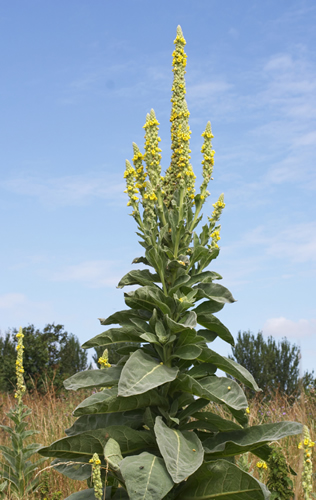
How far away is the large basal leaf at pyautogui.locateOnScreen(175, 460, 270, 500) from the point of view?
313 centimetres

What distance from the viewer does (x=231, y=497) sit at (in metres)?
3.22

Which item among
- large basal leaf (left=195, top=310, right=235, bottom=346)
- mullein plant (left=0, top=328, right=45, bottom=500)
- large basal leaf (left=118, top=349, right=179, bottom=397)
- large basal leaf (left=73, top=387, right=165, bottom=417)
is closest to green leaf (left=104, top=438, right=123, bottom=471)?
large basal leaf (left=73, top=387, right=165, bottom=417)

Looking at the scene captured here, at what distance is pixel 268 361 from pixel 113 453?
15.4 meters

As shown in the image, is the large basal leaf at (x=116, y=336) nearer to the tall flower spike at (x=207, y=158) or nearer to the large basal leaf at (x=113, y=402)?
the large basal leaf at (x=113, y=402)

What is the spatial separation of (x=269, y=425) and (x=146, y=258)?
5.15 feet

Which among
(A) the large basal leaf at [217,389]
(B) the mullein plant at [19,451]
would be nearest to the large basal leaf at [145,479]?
(A) the large basal leaf at [217,389]

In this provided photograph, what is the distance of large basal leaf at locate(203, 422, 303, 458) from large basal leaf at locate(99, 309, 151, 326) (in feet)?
3.50

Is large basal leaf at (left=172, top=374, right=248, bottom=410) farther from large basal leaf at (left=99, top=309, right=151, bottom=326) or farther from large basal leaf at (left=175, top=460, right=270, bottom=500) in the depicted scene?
large basal leaf at (left=99, top=309, right=151, bottom=326)

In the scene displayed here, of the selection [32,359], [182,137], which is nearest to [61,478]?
[182,137]

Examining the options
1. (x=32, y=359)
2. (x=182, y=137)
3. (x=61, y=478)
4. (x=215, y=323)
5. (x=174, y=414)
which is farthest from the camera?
(x=32, y=359)

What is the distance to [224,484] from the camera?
125 inches

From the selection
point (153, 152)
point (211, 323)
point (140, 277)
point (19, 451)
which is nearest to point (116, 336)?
point (140, 277)

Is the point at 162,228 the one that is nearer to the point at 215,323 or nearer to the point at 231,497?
the point at 215,323

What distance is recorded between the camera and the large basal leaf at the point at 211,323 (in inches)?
145
